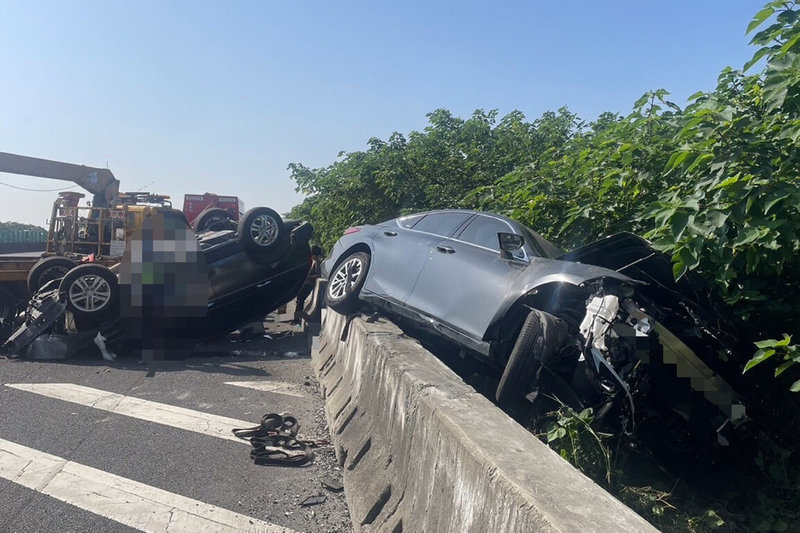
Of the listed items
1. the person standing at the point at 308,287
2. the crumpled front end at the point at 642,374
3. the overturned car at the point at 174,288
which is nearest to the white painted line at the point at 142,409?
the overturned car at the point at 174,288

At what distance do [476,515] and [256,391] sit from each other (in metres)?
5.81

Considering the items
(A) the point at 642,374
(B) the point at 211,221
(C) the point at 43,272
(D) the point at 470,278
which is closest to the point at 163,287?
(C) the point at 43,272

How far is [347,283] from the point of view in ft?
26.3

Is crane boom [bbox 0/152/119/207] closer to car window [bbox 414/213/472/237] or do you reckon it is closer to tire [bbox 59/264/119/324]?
tire [bbox 59/264/119/324]

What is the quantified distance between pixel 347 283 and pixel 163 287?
3069 millimetres

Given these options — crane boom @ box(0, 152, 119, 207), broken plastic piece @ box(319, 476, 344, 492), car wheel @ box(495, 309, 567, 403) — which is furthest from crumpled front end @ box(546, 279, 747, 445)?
crane boom @ box(0, 152, 119, 207)

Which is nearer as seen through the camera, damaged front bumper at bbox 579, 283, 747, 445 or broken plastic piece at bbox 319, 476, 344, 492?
damaged front bumper at bbox 579, 283, 747, 445

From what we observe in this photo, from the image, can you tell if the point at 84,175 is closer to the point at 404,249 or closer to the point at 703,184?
the point at 404,249

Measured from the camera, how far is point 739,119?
14.8ft

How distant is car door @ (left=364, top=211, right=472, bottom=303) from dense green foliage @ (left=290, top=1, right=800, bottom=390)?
3.92 feet

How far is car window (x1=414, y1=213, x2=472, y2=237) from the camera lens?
6934mm

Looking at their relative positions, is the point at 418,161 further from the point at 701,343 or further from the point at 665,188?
the point at 701,343

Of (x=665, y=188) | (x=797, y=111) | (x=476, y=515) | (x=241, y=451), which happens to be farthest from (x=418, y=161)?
(x=476, y=515)

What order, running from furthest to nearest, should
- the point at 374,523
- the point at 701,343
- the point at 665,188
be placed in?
the point at 665,188 → the point at 701,343 → the point at 374,523
